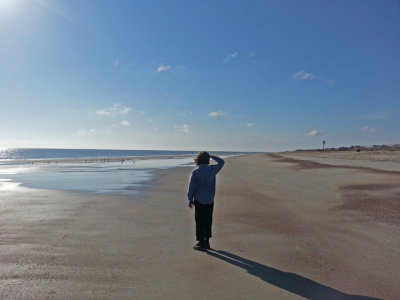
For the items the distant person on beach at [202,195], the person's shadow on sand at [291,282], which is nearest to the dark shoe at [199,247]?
the distant person on beach at [202,195]

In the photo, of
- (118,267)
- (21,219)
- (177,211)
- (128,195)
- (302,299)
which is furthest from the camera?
(128,195)

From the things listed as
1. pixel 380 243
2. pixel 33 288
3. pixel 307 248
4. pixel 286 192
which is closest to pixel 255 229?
pixel 307 248

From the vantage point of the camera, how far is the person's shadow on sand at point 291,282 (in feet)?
13.0

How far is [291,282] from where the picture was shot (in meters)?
4.38

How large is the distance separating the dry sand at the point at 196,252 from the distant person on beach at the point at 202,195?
379 millimetres

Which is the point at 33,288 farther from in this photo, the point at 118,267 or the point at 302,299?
the point at 302,299

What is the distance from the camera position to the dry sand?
418 cm

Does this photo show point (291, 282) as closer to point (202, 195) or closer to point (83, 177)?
point (202, 195)

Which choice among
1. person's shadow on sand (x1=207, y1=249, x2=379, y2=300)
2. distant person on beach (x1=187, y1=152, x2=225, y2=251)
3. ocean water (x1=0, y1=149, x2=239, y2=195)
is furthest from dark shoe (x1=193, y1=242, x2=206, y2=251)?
ocean water (x1=0, y1=149, x2=239, y2=195)

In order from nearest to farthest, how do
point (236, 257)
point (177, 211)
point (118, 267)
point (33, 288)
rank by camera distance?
point (33, 288)
point (118, 267)
point (236, 257)
point (177, 211)

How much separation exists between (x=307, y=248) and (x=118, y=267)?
394cm

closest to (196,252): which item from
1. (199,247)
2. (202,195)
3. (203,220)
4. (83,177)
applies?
(199,247)

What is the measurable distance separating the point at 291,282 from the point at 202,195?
2295 millimetres

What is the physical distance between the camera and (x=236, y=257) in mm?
5414
